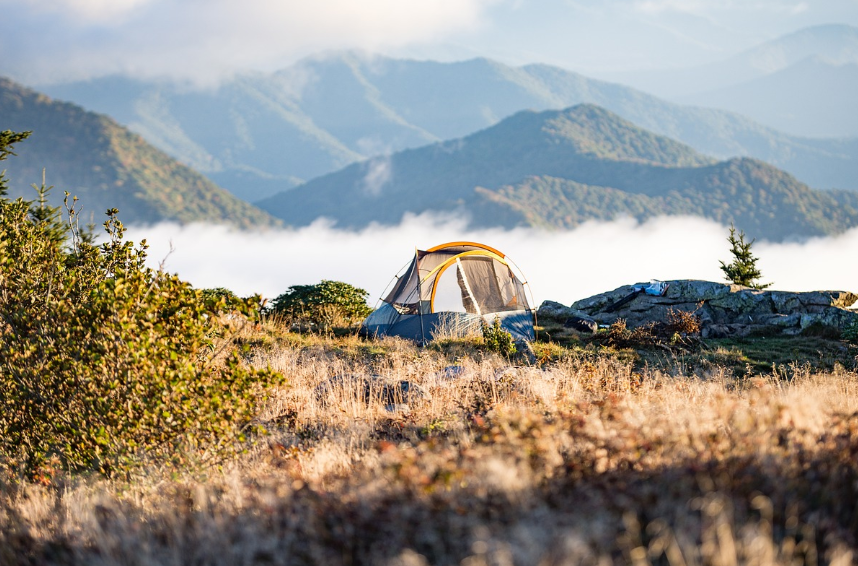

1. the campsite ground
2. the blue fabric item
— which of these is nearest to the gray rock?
the blue fabric item

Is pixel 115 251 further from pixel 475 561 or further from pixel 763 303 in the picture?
pixel 763 303

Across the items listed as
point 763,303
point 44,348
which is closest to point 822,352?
point 763,303

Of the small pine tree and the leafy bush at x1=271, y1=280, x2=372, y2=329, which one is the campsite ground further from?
the small pine tree

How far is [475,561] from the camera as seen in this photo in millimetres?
3600

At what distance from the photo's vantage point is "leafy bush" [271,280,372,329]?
68.4ft

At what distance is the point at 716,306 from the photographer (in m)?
22.5

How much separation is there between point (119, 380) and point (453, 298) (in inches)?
507

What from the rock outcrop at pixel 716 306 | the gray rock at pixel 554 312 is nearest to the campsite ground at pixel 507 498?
the rock outcrop at pixel 716 306

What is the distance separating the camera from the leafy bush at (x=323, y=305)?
68.4ft

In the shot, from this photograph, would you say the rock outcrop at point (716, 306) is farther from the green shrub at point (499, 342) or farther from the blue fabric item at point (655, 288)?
the green shrub at point (499, 342)

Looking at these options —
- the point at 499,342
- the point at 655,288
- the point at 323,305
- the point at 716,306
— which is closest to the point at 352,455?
the point at 499,342

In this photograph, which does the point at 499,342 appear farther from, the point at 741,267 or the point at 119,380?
the point at 741,267

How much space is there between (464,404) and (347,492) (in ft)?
12.6

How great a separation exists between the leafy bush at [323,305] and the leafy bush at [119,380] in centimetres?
1255
